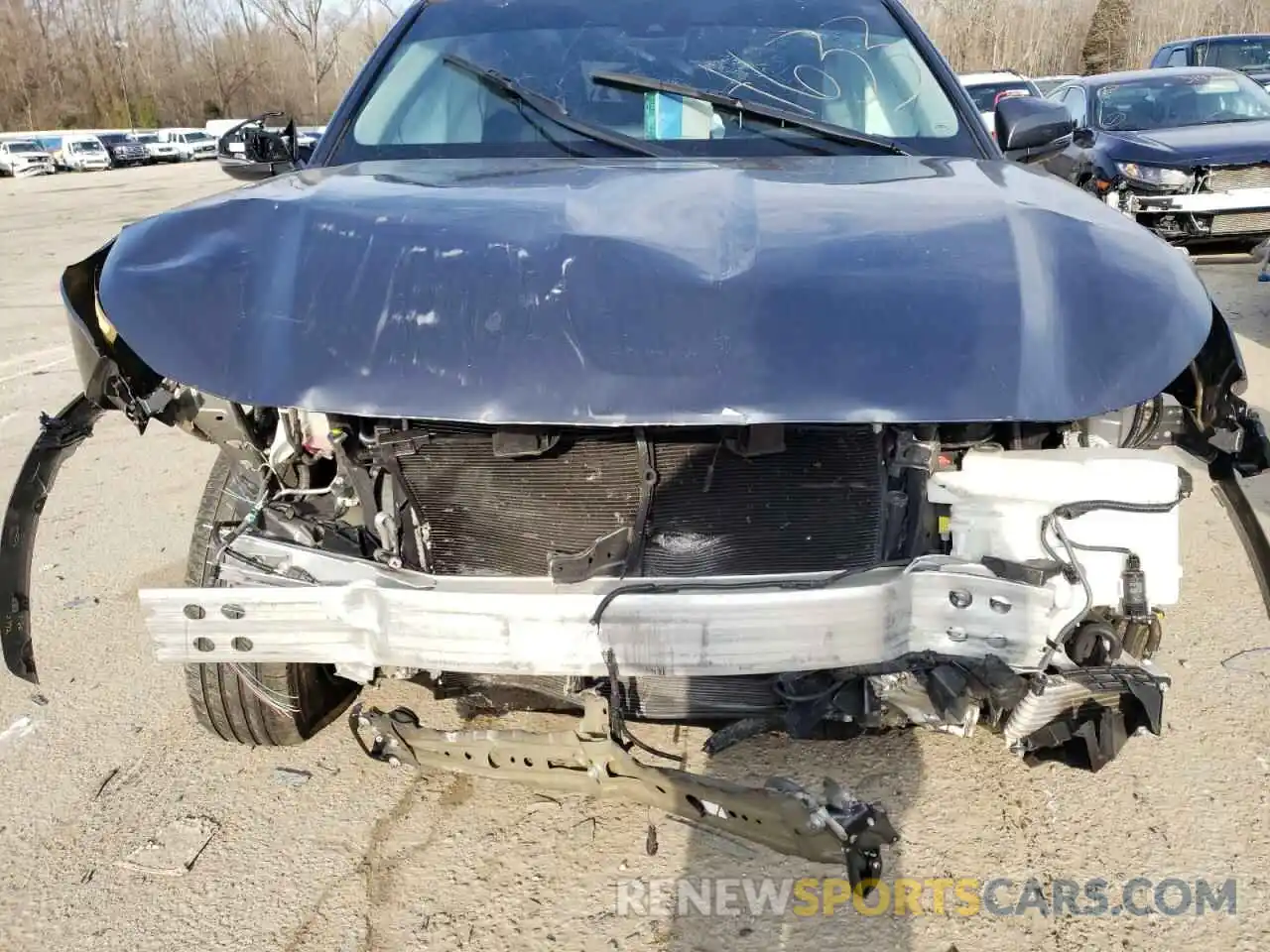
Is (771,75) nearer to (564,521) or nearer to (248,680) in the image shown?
(564,521)

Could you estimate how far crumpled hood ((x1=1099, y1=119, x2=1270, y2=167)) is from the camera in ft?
24.1

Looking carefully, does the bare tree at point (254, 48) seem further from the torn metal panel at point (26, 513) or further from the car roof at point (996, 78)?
the torn metal panel at point (26, 513)

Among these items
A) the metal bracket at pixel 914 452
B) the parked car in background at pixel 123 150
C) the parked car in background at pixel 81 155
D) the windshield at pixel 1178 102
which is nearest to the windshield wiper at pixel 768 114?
the metal bracket at pixel 914 452

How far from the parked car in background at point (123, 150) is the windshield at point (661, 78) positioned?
140 ft

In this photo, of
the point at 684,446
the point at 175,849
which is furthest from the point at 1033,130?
the point at 175,849

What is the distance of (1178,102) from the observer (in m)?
8.78

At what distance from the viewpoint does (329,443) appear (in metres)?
2.08

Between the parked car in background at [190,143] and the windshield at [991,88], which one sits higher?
the parked car in background at [190,143]

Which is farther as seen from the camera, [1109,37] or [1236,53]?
[1109,37]

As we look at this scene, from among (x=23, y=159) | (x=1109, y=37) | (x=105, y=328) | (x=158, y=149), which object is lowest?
(x=105, y=328)

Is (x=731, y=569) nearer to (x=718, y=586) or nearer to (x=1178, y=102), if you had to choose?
(x=718, y=586)

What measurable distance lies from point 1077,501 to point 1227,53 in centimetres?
1455

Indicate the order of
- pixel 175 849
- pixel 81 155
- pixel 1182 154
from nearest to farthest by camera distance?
pixel 175 849, pixel 1182 154, pixel 81 155

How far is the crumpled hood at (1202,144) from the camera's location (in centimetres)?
734
